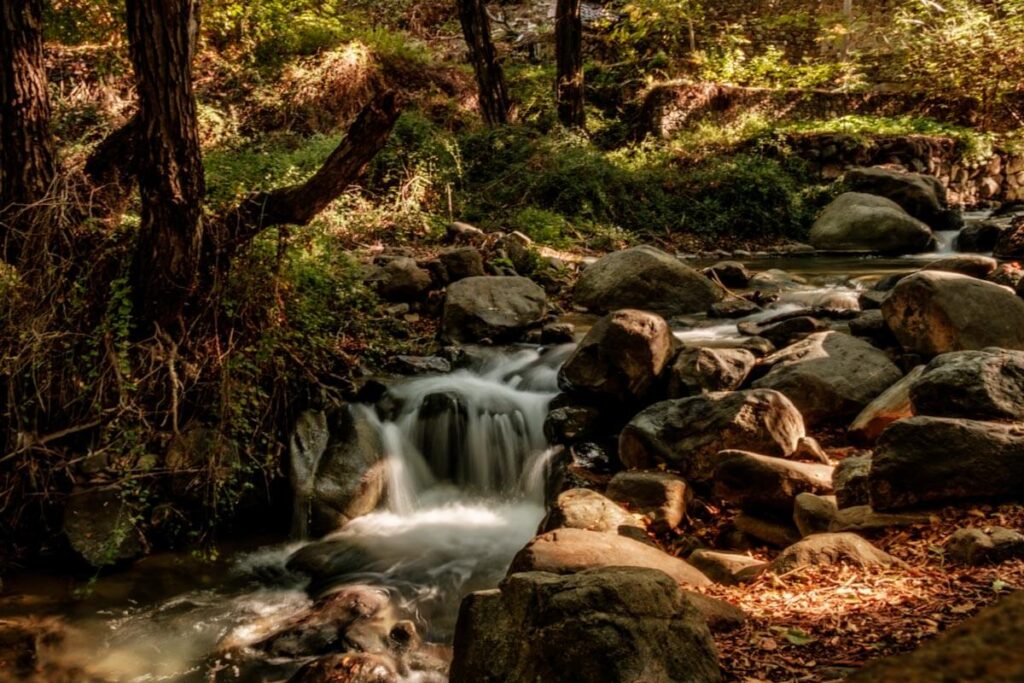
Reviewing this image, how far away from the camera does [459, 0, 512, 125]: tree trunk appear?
13875 mm

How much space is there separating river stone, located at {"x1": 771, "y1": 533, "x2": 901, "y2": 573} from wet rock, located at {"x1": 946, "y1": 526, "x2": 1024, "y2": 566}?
0.26 meters

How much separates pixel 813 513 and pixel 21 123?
19.5 feet

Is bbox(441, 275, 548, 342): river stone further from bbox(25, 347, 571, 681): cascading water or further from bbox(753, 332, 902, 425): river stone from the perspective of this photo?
bbox(753, 332, 902, 425): river stone

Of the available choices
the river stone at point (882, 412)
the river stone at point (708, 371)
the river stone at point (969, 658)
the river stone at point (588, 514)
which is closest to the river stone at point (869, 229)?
the river stone at point (708, 371)

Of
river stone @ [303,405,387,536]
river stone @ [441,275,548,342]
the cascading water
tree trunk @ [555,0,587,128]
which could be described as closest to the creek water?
the cascading water

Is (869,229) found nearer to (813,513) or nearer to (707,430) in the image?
(707,430)

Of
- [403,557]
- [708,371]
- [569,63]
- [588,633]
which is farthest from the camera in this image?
[569,63]

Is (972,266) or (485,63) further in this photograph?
(485,63)

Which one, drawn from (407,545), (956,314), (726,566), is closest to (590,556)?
(726,566)

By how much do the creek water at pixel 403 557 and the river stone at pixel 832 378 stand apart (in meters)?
1.63

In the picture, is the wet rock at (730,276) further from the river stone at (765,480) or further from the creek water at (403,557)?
the river stone at (765,480)

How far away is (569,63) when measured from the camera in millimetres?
14906

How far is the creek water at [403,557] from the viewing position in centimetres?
452

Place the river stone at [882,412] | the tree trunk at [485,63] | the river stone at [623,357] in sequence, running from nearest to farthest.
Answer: the river stone at [882,412] → the river stone at [623,357] → the tree trunk at [485,63]
